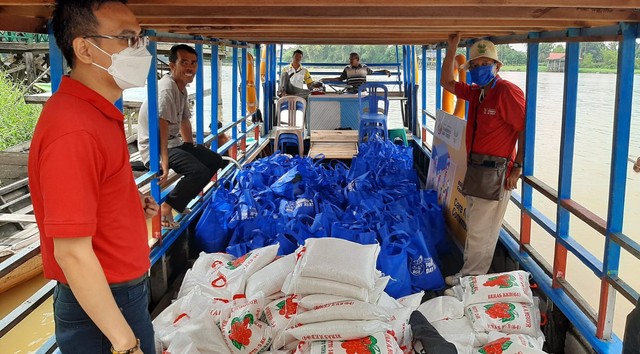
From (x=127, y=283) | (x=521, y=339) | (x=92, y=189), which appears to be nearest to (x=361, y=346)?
(x=521, y=339)

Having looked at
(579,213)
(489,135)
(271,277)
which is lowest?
(271,277)

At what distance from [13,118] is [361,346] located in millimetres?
16822

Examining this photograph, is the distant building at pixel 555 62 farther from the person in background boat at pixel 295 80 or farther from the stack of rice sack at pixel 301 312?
the person in background boat at pixel 295 80

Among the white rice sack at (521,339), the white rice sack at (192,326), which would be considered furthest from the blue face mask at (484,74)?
the white rice sack at (192,326)

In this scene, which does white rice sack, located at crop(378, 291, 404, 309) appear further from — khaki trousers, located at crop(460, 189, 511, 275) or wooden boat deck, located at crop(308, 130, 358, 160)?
wooden boat deck, located at crop(308, 130, 358, 160)

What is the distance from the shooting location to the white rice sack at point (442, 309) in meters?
3.25

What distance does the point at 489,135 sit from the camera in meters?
4.04

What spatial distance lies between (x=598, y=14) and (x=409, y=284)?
77.2 inches

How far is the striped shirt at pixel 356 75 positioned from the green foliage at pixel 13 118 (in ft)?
32.0

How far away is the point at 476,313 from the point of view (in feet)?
10.5

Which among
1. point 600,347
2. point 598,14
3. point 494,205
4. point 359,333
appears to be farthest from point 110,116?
point 494,205

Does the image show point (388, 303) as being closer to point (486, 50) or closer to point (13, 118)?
point (486, 50)

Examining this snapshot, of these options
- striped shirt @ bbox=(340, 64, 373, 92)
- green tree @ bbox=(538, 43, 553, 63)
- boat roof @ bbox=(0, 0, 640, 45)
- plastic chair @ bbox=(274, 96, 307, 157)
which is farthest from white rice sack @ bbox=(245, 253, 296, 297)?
striped shirt @ bbox=(340, 64, 373, 92)

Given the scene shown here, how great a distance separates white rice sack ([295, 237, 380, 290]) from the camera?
2.94 m
